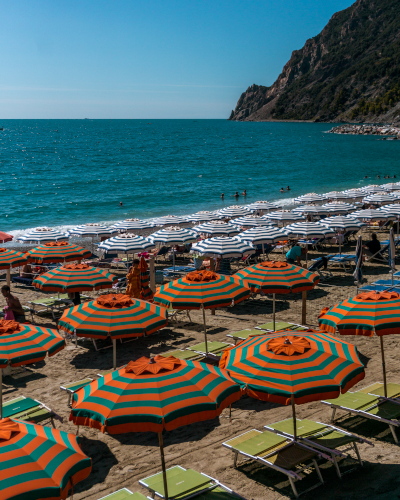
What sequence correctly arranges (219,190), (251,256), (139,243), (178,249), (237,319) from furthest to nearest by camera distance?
(219,190)
(178,249)
(251,256)
(139,243)
(237,319)

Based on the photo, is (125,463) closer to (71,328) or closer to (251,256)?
(71,328)

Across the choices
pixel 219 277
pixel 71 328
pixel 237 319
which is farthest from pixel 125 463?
pixel 237 319

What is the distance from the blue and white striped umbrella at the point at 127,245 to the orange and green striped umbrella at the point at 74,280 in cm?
427

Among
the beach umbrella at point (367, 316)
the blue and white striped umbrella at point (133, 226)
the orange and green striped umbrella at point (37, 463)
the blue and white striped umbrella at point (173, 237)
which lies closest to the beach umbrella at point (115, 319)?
the beach umbrella at point (367, 316)

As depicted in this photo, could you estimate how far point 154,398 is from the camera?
475 cm

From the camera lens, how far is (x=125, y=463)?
654 cm

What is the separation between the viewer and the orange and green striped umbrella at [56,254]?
14633mm

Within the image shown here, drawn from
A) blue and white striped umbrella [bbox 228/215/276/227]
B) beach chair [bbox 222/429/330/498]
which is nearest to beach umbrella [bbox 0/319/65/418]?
beach chair [bbox 222/429/330/498]

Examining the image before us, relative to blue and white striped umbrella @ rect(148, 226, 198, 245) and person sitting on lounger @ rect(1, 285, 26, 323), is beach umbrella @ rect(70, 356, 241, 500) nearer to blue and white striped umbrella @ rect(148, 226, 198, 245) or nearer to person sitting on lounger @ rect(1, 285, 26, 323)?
person sitting on lounger @ rect(1, 285, 26, 323)

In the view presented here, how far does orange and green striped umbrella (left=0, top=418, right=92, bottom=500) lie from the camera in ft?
11.9

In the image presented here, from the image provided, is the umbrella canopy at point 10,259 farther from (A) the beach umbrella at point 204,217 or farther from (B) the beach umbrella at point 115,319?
(A) the beach umbrella at point 204,217

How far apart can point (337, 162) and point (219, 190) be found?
29.5m

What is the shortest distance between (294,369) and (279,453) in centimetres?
128

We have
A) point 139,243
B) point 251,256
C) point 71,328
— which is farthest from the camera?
point 251,256
